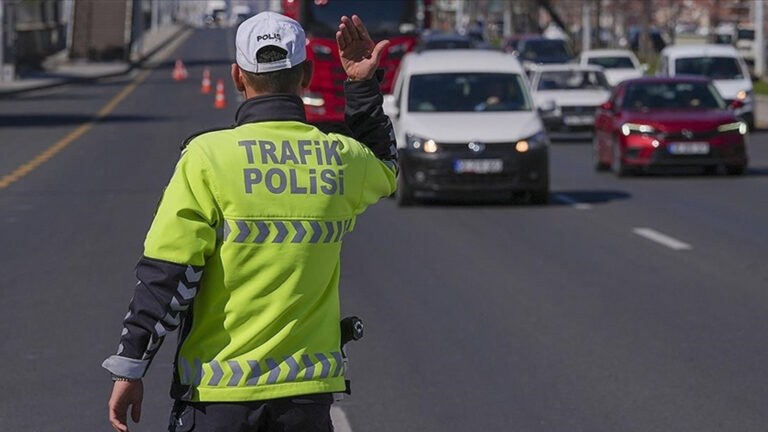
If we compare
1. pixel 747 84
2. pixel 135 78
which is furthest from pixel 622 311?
pixel 135 78

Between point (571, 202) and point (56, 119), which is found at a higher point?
point (56, 119)

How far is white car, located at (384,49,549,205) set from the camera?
64.4 ft

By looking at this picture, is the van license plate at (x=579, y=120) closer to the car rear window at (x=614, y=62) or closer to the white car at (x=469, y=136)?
the white car at (x=469, y=136)

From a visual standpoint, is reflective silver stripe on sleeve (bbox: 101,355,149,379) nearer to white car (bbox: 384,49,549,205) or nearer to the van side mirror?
white car (bbox: 384,49,549,205)

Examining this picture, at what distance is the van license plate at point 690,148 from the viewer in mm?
24016

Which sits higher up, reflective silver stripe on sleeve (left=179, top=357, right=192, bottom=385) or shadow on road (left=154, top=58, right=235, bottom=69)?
shadow on road (left=154, top=58, right=235, bottom=69)

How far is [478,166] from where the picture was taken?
19609mm

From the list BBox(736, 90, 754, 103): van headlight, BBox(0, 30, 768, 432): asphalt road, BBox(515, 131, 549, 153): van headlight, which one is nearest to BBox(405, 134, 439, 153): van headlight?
BBox(0, 30, 768, 432): asphalt road

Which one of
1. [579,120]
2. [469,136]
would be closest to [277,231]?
[469,136]

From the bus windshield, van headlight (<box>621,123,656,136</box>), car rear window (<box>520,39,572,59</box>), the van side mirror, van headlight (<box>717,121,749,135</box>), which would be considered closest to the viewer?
the van side mirror

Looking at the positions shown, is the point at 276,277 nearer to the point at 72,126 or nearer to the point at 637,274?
the point at 637,274

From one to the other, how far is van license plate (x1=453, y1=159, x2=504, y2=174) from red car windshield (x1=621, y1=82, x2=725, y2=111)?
6321 mm

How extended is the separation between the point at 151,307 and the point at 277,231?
352mm

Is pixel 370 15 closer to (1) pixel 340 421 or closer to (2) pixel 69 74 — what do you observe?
(1) pixel 340 421
